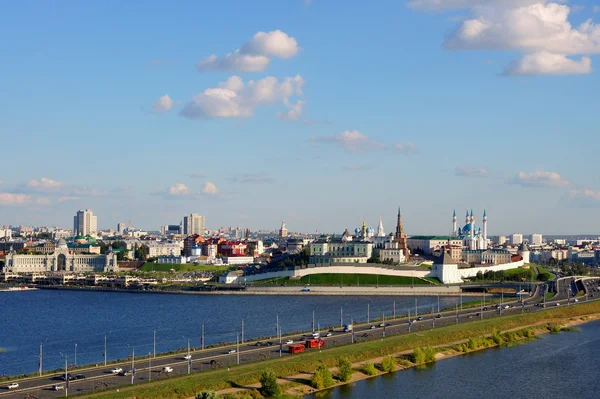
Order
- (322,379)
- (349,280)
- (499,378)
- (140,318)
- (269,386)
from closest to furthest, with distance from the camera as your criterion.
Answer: (269,386) < (322,379) < (499,378) < (140,318) < (349,280)

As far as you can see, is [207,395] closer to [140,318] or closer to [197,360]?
[197,360]

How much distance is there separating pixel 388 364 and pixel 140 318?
90.1ft

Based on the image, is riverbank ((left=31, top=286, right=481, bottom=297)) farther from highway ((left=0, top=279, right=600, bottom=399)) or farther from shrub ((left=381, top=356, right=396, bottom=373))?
shrub ((left=381, top=356, right=396, bottom=373))

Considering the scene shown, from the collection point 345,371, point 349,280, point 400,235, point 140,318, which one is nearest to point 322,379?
point 345,371

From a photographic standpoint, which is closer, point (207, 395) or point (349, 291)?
point (207, 395)

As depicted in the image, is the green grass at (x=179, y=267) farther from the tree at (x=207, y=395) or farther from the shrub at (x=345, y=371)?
the tree at (x=207, y=395)

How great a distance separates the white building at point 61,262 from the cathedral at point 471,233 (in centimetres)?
4763

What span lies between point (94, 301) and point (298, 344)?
42.5 meters

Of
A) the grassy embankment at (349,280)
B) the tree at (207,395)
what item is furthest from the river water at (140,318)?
the tree at (207,395)

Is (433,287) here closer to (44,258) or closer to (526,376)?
(526,376)

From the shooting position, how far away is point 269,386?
102 ft

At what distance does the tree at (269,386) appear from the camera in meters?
31.1

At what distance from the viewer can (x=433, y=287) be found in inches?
3204

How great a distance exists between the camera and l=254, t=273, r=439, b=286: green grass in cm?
8488
